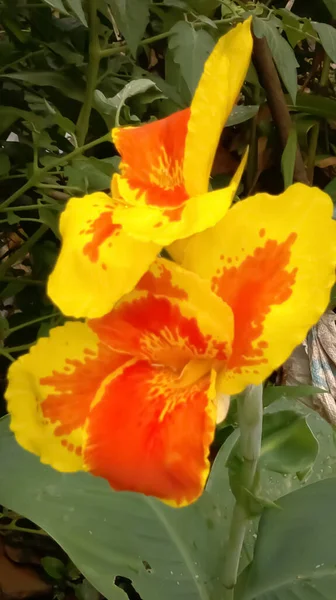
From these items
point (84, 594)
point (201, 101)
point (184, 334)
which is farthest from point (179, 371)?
point (84, 594)

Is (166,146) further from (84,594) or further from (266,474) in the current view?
(84,594)

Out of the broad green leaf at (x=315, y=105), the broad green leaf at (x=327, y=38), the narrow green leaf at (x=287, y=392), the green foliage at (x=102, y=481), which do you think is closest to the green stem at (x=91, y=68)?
the green foliage at (x=102, y=481)

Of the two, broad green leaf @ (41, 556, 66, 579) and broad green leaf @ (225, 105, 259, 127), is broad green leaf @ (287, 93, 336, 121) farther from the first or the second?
broad green leaf @ (41, 556, 66, 579)

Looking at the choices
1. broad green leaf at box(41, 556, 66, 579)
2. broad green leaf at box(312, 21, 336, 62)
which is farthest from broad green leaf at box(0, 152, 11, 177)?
broad green leaf at box(41, 556, 66, 579)

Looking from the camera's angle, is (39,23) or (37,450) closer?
(37,450)

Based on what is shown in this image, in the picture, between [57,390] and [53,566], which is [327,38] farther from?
[53,566]

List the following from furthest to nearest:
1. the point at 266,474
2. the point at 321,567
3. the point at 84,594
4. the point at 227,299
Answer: the point at 84,594 < the point at 266,474 < the point at 321,567 < the point at 227,299

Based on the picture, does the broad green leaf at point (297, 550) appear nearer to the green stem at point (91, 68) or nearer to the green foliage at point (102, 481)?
the green foliage at point (102, 481)
